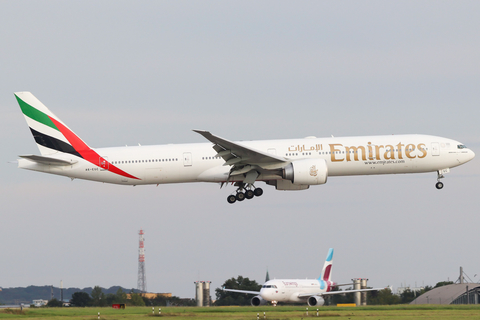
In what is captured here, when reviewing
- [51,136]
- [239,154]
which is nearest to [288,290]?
[239,154]

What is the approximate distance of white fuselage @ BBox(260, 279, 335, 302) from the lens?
6831 centimetres

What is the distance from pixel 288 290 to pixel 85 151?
3114cm

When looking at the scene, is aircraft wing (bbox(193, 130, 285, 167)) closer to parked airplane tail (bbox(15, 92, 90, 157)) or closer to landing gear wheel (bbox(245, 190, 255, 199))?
landing gear wheel (bbox(245, 190, 255, 199))

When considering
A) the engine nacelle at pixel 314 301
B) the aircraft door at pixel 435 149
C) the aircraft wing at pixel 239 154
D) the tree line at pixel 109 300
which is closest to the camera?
the aircraft wing at pixel 239 154

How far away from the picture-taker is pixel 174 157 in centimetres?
4647

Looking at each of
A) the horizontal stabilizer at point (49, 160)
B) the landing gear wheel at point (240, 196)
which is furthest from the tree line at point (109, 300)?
the landing gear wheel at point (240, 196)

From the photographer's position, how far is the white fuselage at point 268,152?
151 feet

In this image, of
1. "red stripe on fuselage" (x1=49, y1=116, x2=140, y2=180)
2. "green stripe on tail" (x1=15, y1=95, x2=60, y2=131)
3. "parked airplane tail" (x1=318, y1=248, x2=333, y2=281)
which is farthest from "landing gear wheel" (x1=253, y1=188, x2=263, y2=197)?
"parked airplane tail" (x1=318, y1=248, x2=333, y2=281)

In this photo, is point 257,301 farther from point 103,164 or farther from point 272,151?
point 103,164

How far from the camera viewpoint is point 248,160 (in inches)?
1772

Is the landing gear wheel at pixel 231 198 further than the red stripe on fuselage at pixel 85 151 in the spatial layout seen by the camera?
Yes

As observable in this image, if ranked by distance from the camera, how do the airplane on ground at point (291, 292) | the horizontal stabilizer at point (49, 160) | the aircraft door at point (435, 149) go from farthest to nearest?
the airplane on ground at point (291, 292), the aircraft door at point (435, 149), the horizontal stabilizer at point (49, 160)

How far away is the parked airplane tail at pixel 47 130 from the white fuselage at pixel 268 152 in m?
1.19

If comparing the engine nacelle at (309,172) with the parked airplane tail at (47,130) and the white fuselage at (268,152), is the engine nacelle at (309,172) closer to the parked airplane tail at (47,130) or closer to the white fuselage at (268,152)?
the white fuselage at (268,152)
